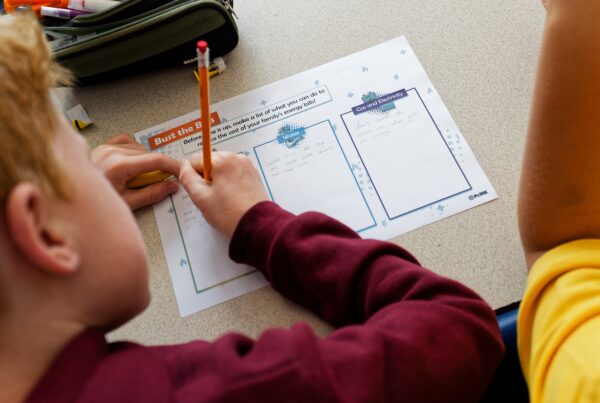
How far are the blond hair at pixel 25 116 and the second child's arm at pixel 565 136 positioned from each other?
0.43 m

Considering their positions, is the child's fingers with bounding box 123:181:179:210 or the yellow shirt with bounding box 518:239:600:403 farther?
the child's fingers with bounding box 123:181:179:210

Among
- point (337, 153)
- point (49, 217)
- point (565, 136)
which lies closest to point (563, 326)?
point (565, 136)

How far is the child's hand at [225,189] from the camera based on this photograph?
24.1 inches

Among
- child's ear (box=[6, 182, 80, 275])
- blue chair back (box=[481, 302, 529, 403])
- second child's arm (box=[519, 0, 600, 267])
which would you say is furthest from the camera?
blue chair back (box=[481, 302, 529, 403])

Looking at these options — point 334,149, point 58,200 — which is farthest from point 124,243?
point 334,149

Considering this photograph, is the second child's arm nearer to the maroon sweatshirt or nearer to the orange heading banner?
the maroon sweatshirt

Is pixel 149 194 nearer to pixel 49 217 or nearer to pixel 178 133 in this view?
pixel 178 133

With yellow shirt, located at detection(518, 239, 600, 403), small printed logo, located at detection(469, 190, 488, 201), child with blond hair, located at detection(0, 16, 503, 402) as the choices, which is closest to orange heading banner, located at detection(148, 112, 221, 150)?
child with blond hair, located at detection(0, 16, 503, 402)

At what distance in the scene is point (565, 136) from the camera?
18.9 inches

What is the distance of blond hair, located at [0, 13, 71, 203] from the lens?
0.37m

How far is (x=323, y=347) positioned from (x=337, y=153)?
283 millimetres

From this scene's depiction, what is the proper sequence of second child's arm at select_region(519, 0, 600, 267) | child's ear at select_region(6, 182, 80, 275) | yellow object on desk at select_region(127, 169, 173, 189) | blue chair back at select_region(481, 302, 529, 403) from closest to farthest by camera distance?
child's ear at select_region(6, 182, 80, 275)
second child's arm at select_region(519, 0, 600, 267)
blue chair back at select_region(481, 302, 529, 403)
yellow object on desk at select_region(127, 169, 173, 189)

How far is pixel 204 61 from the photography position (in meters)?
0.54

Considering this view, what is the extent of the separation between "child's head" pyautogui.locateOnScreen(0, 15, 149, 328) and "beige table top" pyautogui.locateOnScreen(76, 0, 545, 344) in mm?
161
